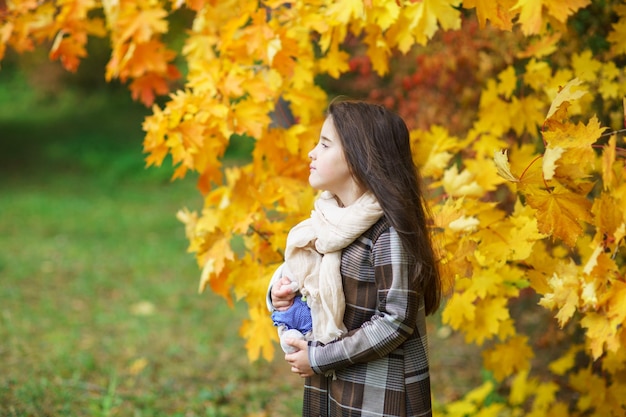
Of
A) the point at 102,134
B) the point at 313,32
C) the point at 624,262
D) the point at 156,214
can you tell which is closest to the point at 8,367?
the point at 313,32

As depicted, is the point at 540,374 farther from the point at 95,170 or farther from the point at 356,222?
the point at 95,170

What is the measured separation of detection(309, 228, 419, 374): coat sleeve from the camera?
6.05ft

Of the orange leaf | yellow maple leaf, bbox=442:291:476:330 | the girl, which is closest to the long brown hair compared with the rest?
the girl

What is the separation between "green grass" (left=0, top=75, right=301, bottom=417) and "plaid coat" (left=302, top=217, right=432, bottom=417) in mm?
1949

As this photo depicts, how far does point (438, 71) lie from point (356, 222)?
2.76m

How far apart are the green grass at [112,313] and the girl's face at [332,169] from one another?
82.7 inches

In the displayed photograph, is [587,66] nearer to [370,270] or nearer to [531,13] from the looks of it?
[531,13]

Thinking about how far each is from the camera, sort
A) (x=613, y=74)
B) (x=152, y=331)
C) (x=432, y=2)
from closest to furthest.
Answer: (x=432, y=2), (x=613, y=74), (x=152, y=331)

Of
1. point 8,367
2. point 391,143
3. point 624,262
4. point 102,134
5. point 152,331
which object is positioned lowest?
point 102,134

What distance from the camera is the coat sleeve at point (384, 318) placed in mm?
1843

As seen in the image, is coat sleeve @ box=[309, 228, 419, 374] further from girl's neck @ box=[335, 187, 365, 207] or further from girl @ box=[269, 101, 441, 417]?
girl's neck @ box=[335, 187, 365, 207]

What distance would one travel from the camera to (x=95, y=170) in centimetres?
1327

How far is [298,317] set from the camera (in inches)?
78.6

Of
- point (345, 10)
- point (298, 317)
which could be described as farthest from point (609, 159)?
point (345, 10)
